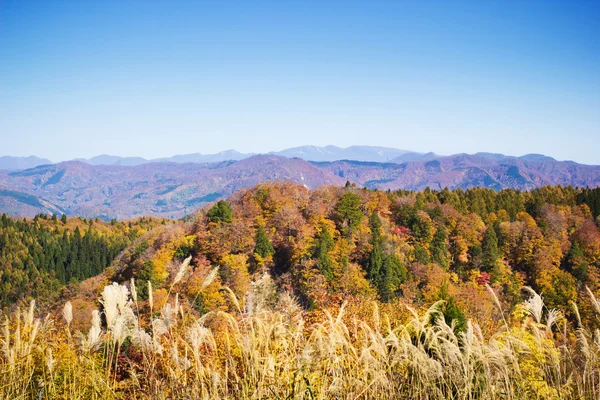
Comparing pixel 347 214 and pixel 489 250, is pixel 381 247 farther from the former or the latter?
pixel 489 250

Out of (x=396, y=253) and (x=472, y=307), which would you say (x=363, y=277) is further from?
(x=472, y=307)

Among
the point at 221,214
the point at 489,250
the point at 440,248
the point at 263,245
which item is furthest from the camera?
the point at 440,248

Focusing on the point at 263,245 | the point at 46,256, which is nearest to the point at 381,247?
the point at 263,245

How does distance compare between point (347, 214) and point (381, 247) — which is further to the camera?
point (347, 214)

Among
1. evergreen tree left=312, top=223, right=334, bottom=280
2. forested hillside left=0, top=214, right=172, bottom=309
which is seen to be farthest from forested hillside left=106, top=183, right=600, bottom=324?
forested hillside left=0, top=214, right=172, bottom=309

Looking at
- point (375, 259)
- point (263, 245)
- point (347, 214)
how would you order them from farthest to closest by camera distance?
point (347, 214)
point (263, 245)
point (375, 259)

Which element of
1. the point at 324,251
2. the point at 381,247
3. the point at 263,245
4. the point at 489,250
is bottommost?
the point at 489,250

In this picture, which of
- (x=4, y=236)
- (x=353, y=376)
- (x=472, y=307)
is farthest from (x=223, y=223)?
(x=4, y=236)

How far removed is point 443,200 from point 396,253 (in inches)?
902

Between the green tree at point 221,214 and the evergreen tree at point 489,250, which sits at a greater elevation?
the green tree at point 221,214

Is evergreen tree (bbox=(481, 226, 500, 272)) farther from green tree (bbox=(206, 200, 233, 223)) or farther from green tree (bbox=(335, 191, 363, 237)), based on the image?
green tree (bbox=(206, 200, 233, 223))

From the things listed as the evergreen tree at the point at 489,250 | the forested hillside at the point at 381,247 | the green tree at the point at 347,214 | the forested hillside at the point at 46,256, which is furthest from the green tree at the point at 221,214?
the forested hillside at the point at 46,256

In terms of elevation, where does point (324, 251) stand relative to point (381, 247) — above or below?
above

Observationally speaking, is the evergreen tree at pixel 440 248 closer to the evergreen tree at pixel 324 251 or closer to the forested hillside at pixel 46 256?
the evergreen tree at pixel 324 251
